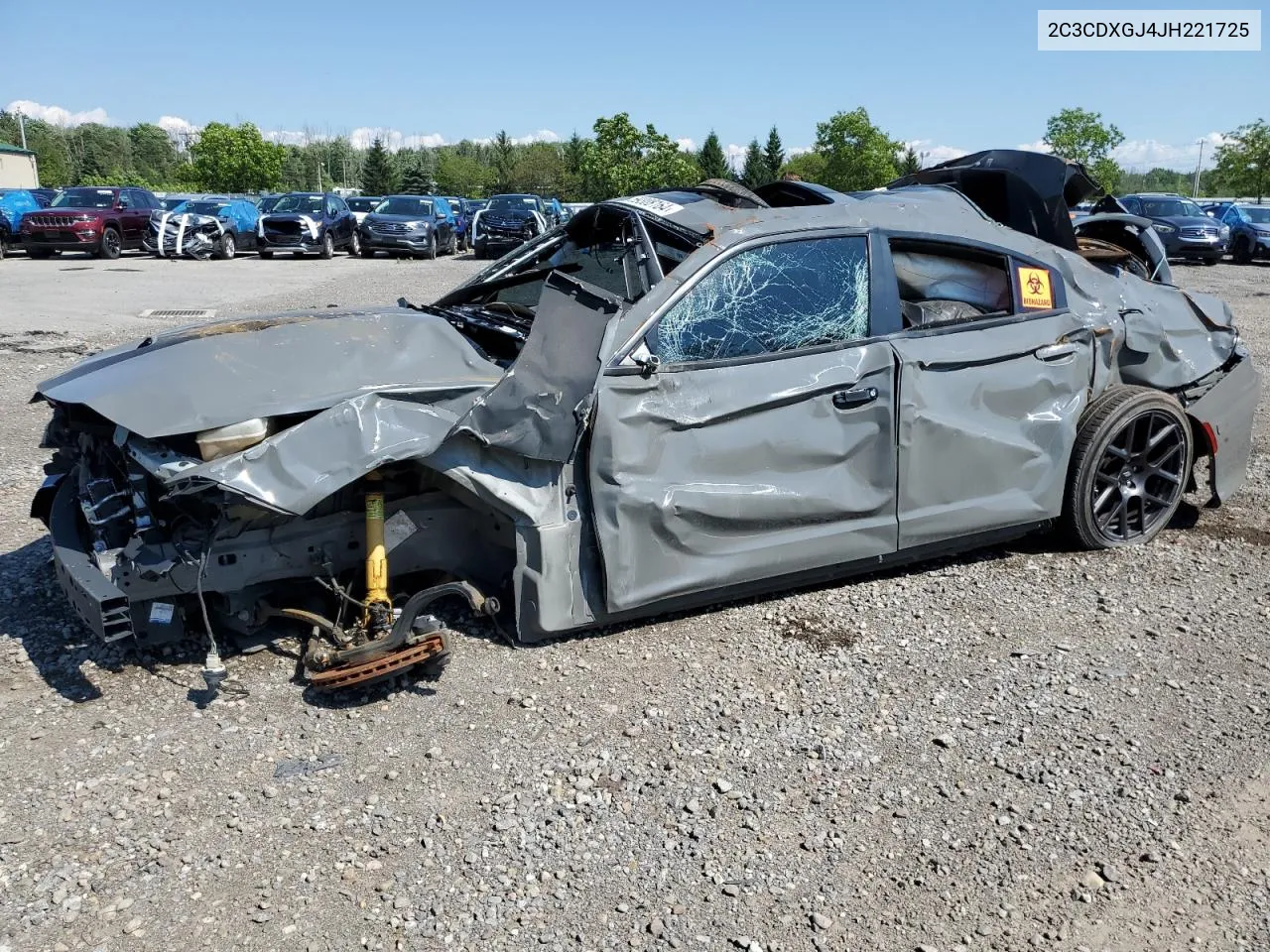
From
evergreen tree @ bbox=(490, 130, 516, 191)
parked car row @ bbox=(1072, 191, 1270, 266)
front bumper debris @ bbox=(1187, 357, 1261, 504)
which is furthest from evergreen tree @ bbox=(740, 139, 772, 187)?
front bumper debris @ bbox=(1187, 357, 1261, 504)

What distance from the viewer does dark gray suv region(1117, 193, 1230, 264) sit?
76.6 ft

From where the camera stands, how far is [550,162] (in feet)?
225

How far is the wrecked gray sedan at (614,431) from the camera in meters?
3.51

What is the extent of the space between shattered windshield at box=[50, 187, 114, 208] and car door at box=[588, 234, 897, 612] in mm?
23694

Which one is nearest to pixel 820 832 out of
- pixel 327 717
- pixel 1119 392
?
pixel 327 717

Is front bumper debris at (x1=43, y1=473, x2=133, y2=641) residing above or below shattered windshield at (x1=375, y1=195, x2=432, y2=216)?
below

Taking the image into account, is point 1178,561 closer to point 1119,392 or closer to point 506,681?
point 1119,392

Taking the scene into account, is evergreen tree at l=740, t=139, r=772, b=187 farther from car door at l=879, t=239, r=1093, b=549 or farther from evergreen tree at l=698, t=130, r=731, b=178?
car door at l=879, t=239, r=1093, b=549

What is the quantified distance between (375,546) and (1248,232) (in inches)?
1068

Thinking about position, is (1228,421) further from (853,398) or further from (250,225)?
(250,225)

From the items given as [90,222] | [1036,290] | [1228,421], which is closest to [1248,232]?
[1228,421]

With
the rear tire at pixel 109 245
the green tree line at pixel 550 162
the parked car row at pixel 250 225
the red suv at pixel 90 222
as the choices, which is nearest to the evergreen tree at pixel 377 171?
the green tree line at pixel 550 162

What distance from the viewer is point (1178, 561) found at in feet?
16.3

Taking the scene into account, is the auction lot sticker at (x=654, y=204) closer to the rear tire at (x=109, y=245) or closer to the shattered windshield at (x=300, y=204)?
the shattered windshield at (x=300, y=204)
